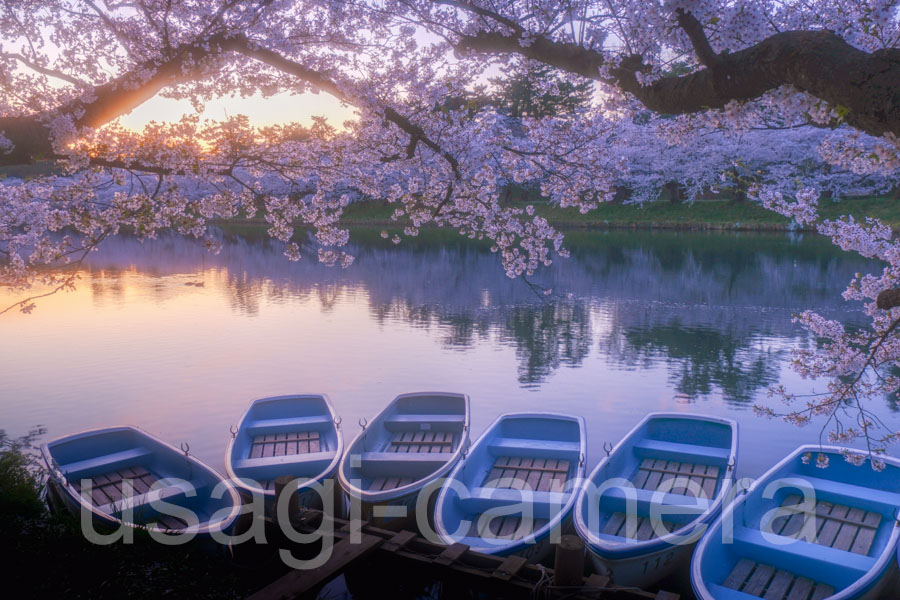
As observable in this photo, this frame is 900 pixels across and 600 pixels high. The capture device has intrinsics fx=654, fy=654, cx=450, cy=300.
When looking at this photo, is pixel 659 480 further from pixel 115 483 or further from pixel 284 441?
pixel 115 483

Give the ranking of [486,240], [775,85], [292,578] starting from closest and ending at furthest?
1. [775,85]
2. [292,578]
3. [486,240]

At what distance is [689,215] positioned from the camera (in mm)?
52906

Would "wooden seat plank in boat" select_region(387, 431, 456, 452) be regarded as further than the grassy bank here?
No

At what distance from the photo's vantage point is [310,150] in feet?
30.1

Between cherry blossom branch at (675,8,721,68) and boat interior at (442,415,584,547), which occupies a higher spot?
cherry blossom branch at (675,8,721,68)

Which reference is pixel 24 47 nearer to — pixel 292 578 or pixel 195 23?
pixel 195 23

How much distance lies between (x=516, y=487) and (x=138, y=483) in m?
5.34

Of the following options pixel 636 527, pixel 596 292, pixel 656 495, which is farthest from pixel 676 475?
pixel 596 292

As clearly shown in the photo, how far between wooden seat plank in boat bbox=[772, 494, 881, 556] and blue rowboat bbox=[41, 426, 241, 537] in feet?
22.0

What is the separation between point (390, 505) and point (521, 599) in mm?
3207

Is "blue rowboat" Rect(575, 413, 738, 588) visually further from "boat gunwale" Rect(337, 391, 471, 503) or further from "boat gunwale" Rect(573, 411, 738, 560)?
"boat gunwale" Rect(337, 391, 471, 503)

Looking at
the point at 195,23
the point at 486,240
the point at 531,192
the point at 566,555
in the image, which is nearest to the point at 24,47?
the point at 195,23

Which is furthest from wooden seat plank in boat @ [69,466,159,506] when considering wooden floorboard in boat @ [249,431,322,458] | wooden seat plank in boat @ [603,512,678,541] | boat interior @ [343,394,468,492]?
wooden seat plank in boat @ [603,512,678,541]

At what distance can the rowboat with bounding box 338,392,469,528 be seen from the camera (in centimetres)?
841
